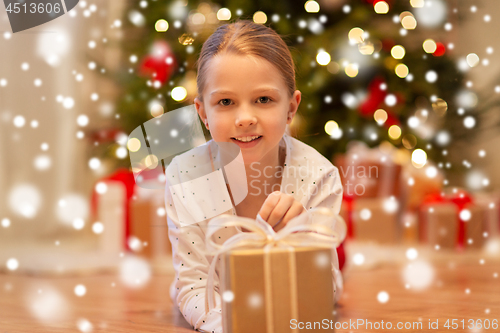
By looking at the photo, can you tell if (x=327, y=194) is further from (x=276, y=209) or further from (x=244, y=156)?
(x=276, y=209)

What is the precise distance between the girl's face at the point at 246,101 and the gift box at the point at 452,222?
61.7 inches

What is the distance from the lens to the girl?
86cm

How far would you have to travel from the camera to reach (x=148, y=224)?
79.0 inches

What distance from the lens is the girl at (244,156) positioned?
0.86 meters

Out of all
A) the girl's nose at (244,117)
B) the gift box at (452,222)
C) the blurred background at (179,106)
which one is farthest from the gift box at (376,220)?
the girl's nose at (244,117)

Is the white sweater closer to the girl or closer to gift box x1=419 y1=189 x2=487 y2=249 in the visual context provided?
the girl

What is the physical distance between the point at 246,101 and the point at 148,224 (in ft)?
4.14

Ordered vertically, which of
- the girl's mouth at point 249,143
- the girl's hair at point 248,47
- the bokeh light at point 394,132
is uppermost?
the girl's hair at point 248,47

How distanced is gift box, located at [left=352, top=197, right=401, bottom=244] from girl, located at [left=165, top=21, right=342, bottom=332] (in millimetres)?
1122

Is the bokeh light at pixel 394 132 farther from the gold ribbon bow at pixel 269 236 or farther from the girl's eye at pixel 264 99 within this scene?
the gold ribbon bow at pixel 269 236

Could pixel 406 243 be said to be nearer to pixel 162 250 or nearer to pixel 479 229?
pixel 479 229

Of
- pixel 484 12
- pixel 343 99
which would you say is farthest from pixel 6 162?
pixel 484 12

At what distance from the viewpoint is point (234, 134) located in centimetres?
88

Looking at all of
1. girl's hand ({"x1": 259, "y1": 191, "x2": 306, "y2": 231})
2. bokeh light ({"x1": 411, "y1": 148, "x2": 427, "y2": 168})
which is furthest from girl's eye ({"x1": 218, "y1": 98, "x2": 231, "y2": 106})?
bokeh light ({"x1": 411, "y1": 148, "x2": 427, "y2": 168})
